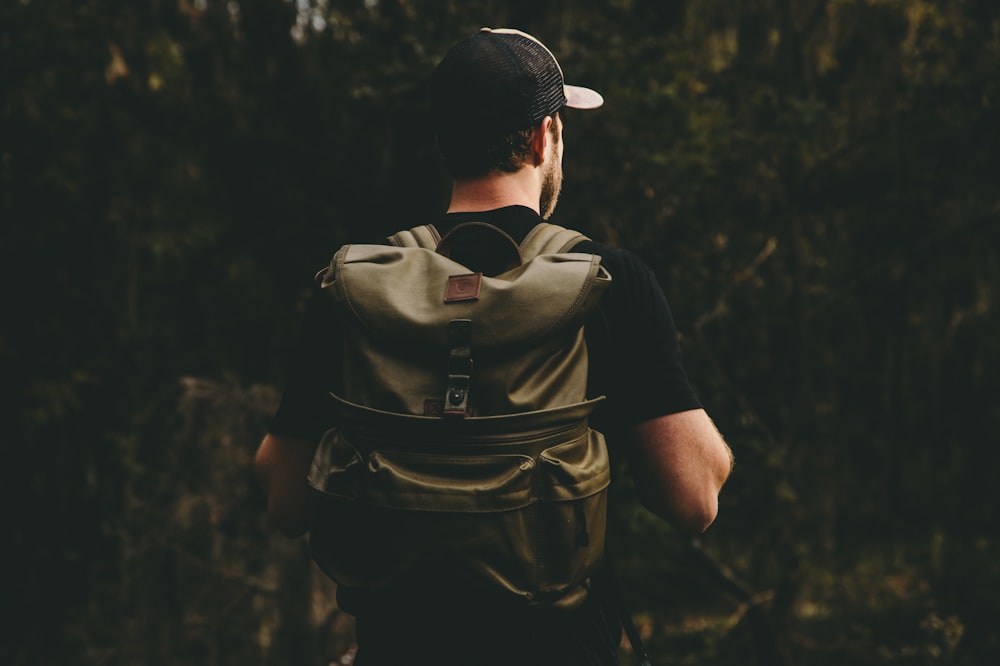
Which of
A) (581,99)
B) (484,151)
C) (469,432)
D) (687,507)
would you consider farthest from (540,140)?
(687,507)

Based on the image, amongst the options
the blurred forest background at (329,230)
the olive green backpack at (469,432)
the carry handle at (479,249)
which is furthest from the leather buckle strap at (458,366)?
the blurred forest background at (329,230)

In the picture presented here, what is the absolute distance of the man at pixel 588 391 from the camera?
1404 millimetres

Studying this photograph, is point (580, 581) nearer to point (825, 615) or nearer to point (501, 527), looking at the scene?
point (501, 527)

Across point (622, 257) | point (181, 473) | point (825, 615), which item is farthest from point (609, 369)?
point (825, 615)

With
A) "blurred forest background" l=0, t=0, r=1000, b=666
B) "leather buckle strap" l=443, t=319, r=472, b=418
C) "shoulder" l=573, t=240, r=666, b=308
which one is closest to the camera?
"leather buckle strap" l=443, t=319, r=472, b=418

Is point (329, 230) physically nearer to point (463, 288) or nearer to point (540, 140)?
point (540, 140)

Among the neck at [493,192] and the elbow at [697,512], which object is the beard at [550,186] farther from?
the elbow at [697,512]

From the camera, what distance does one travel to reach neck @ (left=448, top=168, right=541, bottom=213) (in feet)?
5.16

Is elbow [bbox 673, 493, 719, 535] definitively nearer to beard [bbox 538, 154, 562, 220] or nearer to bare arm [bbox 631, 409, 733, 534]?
bare arm [bbox 631, 409, 733, 534]

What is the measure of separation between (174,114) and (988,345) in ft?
16.0

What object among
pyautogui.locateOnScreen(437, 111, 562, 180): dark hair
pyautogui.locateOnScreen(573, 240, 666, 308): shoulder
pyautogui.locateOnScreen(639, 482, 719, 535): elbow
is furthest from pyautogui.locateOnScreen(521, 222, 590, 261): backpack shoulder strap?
pyautogui.locateOnScreen(639, 482, 719, 535): elbow

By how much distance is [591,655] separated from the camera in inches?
57.3

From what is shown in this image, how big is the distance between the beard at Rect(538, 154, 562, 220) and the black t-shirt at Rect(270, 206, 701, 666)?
0.16 metres

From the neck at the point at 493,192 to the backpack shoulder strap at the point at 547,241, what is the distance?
0.28ft
